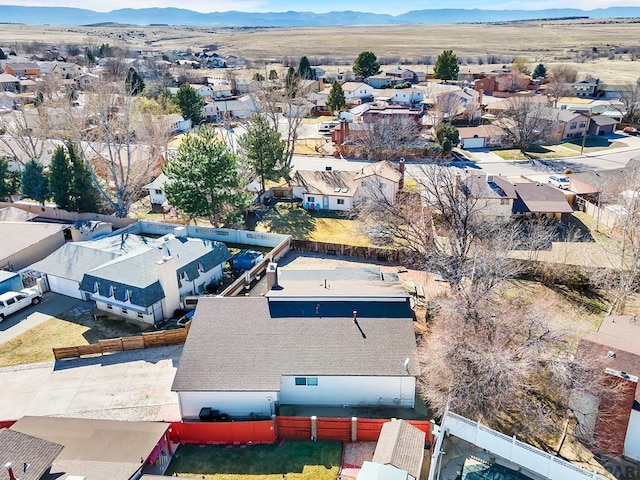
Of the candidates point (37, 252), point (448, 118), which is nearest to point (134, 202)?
point (37, 252)

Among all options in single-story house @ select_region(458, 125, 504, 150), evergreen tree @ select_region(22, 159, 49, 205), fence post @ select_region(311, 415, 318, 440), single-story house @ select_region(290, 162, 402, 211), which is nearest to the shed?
evergreen tree @ select_region(22, 159, 49, 205)

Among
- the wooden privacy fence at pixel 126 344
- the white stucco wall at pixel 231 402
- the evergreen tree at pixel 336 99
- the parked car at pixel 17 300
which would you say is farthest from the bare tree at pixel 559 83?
the parked car at pixel 17 300

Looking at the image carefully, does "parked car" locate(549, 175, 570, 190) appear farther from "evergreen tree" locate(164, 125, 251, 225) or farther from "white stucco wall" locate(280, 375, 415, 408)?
"white stucco wall" locate(280, 375, 415, 408)

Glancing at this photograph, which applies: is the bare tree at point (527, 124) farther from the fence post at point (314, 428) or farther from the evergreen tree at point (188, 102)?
the fence post at point (314, 428)

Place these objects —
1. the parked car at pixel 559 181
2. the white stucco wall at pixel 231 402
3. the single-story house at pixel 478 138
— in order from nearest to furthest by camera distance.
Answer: the white stucco wall at pixel 231 402 → the parked car at pixel 559 181 → the single-story house at pixel 478 138

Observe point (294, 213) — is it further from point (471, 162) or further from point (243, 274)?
point (471, 162)

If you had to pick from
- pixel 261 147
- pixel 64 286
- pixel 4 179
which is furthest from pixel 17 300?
pixel 261 147

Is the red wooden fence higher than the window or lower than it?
lower

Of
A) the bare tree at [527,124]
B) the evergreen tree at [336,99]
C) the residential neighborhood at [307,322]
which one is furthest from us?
the evergreen tree at [336,99]
